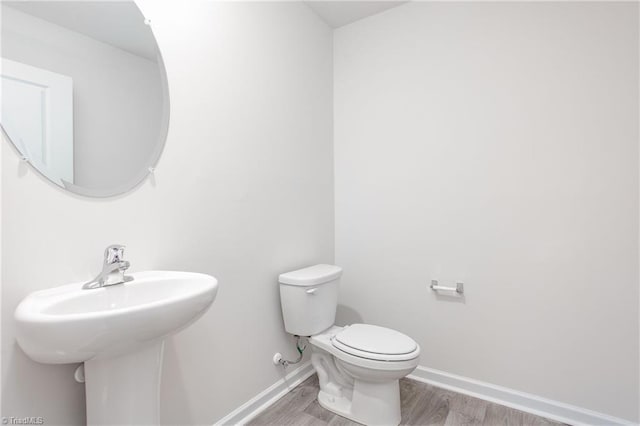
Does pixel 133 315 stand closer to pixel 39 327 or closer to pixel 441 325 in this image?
pixel 39 327

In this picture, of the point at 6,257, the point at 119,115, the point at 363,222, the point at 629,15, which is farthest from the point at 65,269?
the point at 629,15

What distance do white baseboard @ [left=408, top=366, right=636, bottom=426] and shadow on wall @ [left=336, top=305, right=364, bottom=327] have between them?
1.59 ft

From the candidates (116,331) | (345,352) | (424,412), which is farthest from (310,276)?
(116,331)

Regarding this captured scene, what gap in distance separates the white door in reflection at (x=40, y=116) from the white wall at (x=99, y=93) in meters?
0.02

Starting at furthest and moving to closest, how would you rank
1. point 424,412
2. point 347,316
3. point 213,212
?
point 347,316
point 424,412
point 213,212

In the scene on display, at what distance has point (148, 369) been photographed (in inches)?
39.3

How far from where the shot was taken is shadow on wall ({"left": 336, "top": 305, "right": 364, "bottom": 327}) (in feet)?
7.53

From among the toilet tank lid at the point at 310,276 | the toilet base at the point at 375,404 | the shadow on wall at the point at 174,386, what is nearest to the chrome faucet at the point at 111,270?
the shadow on wall at the point at 174,386

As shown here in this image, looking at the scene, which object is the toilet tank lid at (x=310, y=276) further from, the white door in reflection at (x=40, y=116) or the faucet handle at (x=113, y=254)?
the white door in reflection at (x=40, y=116)

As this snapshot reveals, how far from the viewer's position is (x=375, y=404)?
160 cm

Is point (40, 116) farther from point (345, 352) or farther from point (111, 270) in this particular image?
point (345, 352)

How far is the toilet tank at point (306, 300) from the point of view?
69.6 inches

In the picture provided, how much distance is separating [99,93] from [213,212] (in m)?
0.61

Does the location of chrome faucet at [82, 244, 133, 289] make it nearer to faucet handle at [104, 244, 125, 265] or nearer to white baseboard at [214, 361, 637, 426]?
faucet handle at [104, 244, 125, 265]
